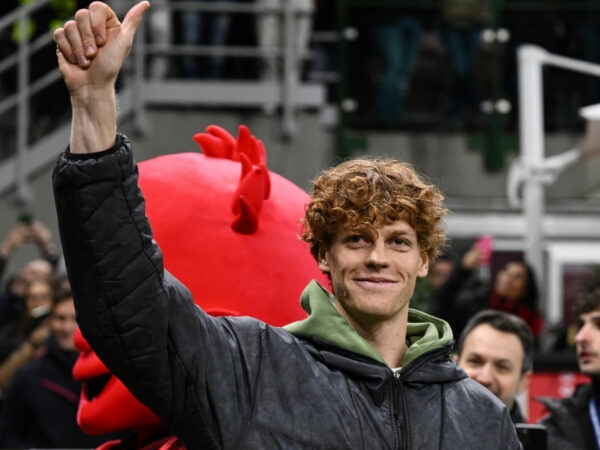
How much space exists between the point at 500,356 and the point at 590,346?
320 mm

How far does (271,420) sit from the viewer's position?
114 inches

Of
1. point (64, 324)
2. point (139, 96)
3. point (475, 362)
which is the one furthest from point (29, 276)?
point (475, 362)

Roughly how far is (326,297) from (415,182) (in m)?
0.32

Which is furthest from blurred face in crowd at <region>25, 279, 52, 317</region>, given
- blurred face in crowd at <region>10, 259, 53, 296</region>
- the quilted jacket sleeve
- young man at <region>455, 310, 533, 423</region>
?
the quilted jacket sleeve

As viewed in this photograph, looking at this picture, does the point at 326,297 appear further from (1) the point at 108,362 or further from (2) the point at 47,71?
(2) the point at 47,71

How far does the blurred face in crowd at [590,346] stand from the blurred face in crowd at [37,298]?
3.56 meters

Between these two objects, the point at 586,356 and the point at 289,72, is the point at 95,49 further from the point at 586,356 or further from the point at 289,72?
the point at 289,72

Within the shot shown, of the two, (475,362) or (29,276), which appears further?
(29,276)

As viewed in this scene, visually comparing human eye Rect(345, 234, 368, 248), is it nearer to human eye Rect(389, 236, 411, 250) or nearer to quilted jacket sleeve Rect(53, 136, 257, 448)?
human eye Rect(389, 236, 411, 250)

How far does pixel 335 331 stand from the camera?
9.79 ft

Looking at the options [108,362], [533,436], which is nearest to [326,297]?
[108,362]

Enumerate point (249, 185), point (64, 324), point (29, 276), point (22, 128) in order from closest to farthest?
1. point (249, 185)
2. point (64, 324)
3. point (29, 276)
4. point (22, 128)

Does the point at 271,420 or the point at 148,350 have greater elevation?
the point at 148,350

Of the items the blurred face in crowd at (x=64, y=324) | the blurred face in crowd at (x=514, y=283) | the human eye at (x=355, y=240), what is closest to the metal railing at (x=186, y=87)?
the blurred face in crowd at (x=514, y=283)
